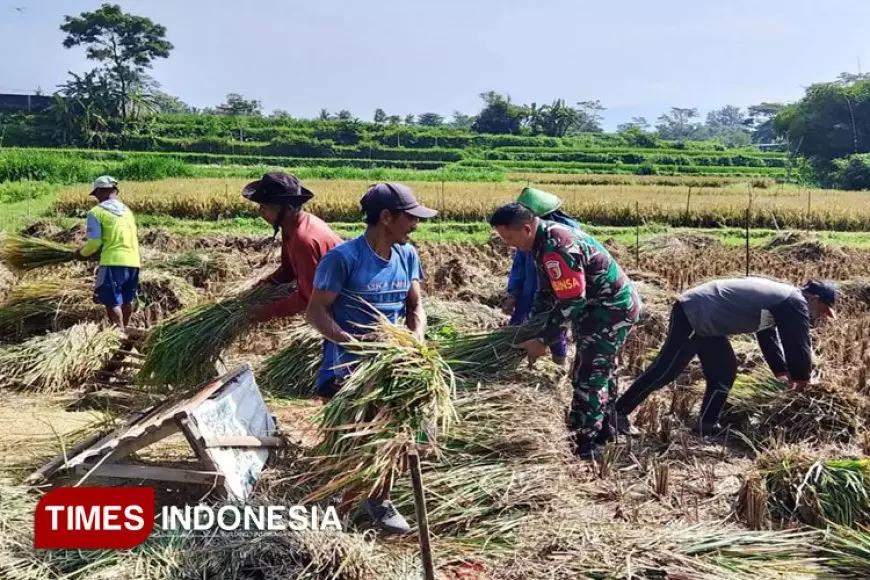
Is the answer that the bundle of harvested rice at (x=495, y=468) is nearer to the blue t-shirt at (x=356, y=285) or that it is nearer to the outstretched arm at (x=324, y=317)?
the blue t-shirt at (x=356, y=285)

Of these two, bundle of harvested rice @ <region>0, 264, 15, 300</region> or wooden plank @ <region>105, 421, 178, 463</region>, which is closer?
wooden plank @ <region>105, 421, 178, 463</region>

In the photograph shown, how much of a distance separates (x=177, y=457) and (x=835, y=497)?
2889 mm

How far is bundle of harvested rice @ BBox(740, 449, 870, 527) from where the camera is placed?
10.1 ft

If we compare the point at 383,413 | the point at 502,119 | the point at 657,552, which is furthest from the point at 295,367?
the point at 502,119

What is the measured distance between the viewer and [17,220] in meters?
13.2

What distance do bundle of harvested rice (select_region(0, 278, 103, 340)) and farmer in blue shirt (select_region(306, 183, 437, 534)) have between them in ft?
13.5

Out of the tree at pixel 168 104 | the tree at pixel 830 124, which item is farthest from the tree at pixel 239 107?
the tree at pixel 830 124

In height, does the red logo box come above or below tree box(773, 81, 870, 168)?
below

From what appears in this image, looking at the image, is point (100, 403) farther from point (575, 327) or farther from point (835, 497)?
point (835, 497)

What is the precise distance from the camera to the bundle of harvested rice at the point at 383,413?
7.91ft

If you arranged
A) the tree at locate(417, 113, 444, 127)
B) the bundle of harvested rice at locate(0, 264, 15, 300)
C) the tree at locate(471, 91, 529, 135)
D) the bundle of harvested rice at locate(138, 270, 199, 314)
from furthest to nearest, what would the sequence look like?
the tree at locate(417, 113, 444, 127)
the tree at locate(471, 91, 529, 135)
the bundle of harvested rice at locate(0, 264, 15, 300)
the bundle of harvested rice at locate(138, 270, 199, 314)

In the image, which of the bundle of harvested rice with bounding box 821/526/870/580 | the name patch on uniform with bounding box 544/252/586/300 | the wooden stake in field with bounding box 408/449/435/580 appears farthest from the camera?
the name patch on uniform with bounding box 544/252/586/300

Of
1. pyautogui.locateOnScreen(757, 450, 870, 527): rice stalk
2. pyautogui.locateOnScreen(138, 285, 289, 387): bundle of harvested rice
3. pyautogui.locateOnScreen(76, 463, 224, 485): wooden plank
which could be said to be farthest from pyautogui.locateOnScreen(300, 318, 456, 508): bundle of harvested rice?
pyautogui.locateOnScreen(757, 450, 870, 527): rice stalk

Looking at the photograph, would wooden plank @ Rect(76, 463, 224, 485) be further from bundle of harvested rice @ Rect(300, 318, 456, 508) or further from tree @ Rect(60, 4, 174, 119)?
tree @ Rect(60, 4, 174, 119)
